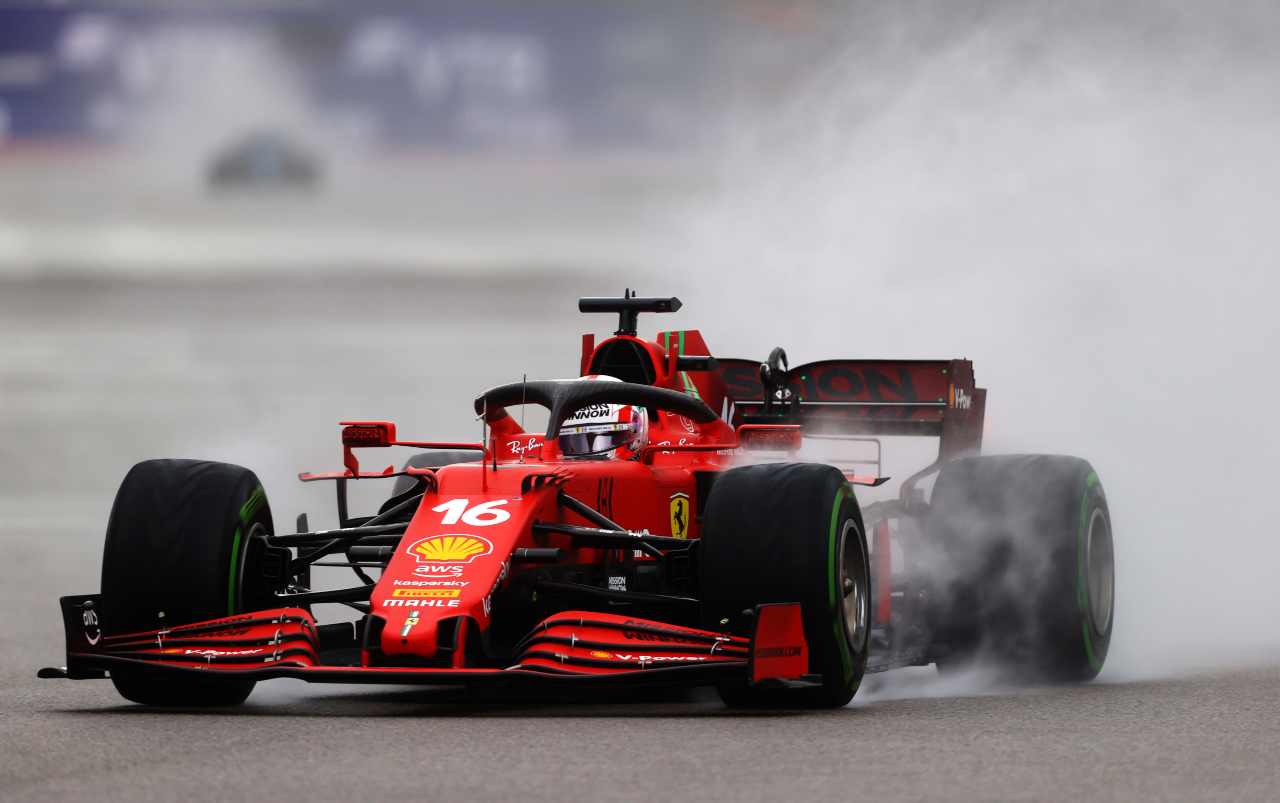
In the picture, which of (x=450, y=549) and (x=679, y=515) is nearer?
(x=450, y=549)

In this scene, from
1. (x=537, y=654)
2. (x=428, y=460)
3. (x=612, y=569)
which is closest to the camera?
(x=537, y=654)

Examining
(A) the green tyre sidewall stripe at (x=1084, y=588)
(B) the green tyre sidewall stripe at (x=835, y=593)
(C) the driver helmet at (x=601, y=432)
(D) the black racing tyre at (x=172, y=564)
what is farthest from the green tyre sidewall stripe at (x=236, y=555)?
(A) the green tyre sidewall stripe at (x=1084, y=588)

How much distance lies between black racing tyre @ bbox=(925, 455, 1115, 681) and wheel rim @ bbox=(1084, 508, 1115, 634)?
5 cm

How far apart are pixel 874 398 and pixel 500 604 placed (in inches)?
193

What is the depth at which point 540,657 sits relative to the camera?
10.7 meters

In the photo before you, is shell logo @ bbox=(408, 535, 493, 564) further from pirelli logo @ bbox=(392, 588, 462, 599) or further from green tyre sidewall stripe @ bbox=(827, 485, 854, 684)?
green tyre sidewall stripe @ bbox=(827, 485, 854, 684)

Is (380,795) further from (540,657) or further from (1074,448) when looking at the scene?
(1074,448)

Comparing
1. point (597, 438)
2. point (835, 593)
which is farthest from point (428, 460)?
point (835, 593)

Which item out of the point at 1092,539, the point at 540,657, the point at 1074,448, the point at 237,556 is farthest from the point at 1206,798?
the point at 1074,448

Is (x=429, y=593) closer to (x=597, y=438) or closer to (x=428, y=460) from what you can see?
(x=597, y=438)

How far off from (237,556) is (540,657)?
2.15 meters

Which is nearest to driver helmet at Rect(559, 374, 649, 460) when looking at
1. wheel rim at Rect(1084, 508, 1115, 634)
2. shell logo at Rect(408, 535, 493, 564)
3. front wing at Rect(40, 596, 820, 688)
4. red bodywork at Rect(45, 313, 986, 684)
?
red bodywork at Rect(45, 313, 986, 684)

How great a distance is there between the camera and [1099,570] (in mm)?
14781

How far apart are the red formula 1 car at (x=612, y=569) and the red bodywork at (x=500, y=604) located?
0.05 ft
